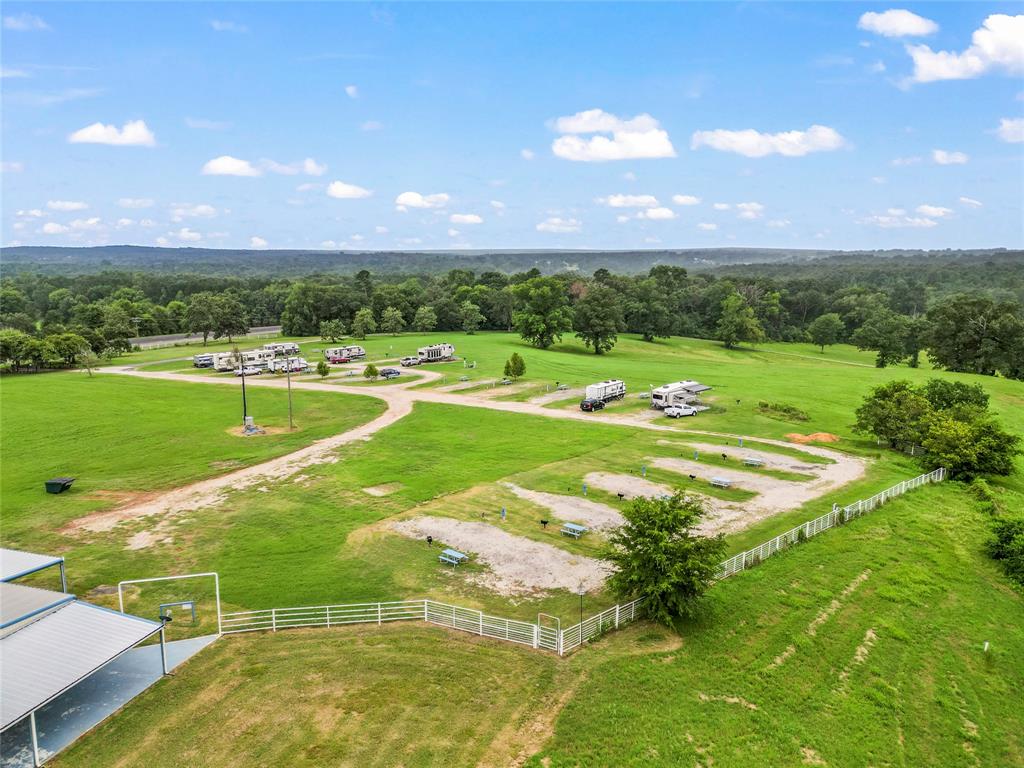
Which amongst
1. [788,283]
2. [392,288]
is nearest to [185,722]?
[392,288]

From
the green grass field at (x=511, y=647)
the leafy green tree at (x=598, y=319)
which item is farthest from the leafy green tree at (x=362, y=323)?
the green grass field at (x=511, y=647)

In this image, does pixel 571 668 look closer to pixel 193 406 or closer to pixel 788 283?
pixel 193 406

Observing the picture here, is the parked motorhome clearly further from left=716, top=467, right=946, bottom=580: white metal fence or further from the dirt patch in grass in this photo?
left=716, top=467, right=946, bottom=580: white metal fence

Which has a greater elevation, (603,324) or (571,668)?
(603,324)

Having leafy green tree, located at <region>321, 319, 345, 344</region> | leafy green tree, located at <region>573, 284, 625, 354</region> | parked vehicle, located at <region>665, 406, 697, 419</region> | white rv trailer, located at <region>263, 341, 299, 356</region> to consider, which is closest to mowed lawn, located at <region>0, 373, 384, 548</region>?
white rv trailer, located at <region>263, 341, 299, 356</region>

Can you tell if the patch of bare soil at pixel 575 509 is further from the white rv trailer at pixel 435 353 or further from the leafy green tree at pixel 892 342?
the leafy green tree at pixel 892 342

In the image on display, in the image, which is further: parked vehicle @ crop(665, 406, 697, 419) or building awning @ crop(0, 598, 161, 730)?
parked vehicle @ crop(665, 406, 697, 419)
